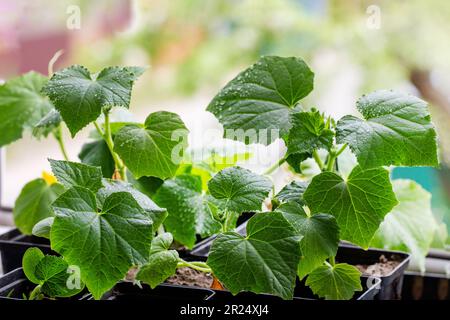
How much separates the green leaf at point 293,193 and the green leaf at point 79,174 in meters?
0.20

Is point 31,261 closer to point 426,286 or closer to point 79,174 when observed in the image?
point 79,174

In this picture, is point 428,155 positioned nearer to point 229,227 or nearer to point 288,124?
point 288,124

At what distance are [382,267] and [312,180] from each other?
23cm

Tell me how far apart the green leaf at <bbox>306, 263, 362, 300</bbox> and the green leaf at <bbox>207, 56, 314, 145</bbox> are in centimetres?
17

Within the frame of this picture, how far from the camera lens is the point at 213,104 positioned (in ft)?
2.67

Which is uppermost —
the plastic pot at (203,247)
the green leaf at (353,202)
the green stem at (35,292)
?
the green leaf at (353,202)

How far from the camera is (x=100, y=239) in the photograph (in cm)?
71

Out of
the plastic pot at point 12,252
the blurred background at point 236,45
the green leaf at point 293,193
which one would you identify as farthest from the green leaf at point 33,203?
the blurred background at point 236,45

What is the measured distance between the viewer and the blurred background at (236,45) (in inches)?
84.8

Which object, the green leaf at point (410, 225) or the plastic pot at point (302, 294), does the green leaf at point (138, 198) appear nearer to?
the plastic pot at point (302, 294)

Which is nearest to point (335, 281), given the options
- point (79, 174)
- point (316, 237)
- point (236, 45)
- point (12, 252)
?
point (316, 237)

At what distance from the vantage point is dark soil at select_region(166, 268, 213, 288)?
36.2 inches

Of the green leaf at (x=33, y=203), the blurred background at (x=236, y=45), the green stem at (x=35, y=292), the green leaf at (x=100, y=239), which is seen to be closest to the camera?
the green leaf at (x=100, y=239)

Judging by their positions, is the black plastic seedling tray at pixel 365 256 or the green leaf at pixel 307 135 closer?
the green leaf at pixel 307 135
